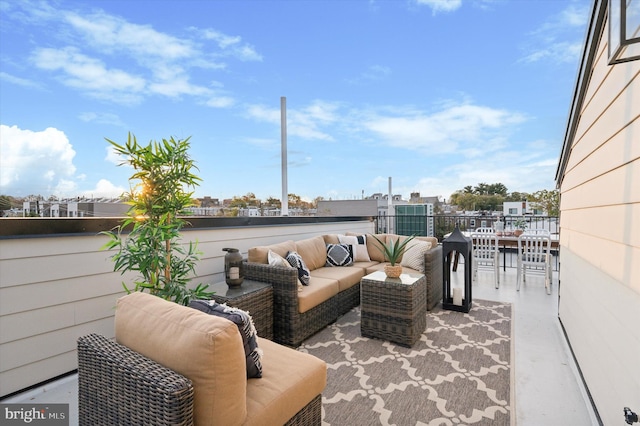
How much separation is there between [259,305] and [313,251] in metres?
1.40

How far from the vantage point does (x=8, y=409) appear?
71.8 inches

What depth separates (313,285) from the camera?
3074 millimetres

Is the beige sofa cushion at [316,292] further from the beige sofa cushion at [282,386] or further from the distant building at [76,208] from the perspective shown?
the distant building at [76,208]

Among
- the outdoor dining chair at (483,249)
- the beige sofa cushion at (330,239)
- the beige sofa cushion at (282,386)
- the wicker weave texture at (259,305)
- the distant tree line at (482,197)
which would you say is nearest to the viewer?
the beige sofa cushion at (282,386)

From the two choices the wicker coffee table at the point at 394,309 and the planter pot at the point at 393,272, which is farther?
the planter pot at the point at 393,272

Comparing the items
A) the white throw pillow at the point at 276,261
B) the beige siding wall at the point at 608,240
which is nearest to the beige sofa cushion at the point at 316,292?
the white throw pillow at the point at 276,261

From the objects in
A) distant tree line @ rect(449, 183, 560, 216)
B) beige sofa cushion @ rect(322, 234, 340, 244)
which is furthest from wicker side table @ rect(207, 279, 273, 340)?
distant tree line @ rect(449, 183, 560, 216)

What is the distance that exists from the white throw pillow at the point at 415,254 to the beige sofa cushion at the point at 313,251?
105cm

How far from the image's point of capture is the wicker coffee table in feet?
8.84

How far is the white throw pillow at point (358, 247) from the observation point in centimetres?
432

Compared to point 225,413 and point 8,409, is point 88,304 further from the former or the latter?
point 225,413

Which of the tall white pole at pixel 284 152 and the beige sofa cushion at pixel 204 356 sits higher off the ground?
the tall white pole at pixel 284 152

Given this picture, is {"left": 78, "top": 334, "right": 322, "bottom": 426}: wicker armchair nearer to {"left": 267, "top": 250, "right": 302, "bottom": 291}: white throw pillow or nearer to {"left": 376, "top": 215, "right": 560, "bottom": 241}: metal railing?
{"left": 267, "top": 250, "right": 302, "bottom": 291}: white throw pillow

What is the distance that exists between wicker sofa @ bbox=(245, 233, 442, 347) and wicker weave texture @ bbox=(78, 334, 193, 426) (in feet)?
5.24
